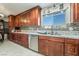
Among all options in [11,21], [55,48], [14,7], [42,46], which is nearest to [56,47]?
[55,48]

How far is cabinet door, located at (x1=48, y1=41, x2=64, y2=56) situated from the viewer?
204 cm

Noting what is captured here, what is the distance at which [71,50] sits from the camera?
192cm

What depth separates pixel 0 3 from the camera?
208 cm

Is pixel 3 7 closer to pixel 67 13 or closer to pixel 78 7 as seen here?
pixel 67 13

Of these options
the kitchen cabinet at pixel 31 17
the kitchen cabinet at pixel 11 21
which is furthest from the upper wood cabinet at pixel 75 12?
the kitchen cabinet at pixel 11 21

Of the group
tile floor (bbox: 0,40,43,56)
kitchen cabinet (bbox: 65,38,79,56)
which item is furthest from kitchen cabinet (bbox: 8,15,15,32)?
kitchen cabinet (bbox: 65,38,79,56)

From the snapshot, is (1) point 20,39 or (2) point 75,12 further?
(1) point 20,39

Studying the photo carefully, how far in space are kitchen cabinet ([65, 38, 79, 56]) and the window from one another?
1.07 ft

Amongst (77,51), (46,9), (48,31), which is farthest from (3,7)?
(77,51)

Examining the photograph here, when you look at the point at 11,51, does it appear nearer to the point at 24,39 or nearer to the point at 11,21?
the point at 24,39

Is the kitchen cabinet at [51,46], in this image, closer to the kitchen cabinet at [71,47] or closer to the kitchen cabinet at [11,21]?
the kitchen cabinet at [71,47]

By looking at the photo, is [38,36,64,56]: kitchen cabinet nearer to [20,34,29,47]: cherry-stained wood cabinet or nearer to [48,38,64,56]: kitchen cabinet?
[48,38,64,56]: kitchen cabinet

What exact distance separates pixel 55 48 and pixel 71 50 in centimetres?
29

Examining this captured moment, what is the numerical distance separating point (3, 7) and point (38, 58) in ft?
3.42
